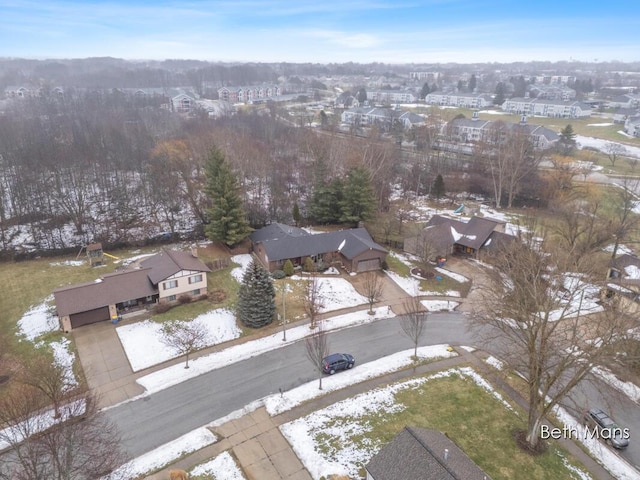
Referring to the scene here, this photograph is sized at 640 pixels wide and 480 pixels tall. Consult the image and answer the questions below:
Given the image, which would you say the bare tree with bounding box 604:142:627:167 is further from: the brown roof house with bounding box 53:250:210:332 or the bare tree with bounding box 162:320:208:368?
the bare tree with bounding box 162:320:208:368

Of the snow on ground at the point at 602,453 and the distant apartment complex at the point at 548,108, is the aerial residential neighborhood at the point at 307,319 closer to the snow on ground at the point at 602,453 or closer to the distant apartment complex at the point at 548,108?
the snow on ground at the point at 602,453

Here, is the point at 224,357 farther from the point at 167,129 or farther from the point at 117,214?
the point at 167,129

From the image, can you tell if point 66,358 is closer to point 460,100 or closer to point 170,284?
A: point 170,284

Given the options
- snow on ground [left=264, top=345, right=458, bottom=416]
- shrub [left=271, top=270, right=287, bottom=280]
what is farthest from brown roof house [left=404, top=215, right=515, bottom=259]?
snow on ground [left=264, top=345, right=458, bottom=416]

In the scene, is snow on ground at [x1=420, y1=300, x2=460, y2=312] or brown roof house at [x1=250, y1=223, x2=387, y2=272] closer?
snow on ground at [x1=420, y1=300, x2=460, y2=312]

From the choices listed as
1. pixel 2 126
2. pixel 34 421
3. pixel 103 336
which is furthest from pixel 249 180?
pixel 2 126

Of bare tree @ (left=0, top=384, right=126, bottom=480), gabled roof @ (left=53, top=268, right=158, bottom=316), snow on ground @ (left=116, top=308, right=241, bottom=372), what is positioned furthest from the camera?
gabled roof @ (left=53, top=268, right=158, bottom=316)
